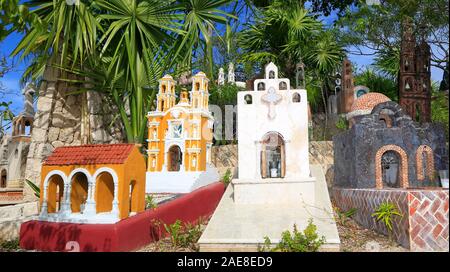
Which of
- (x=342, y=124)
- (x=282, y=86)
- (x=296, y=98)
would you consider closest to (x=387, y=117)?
(x=296, y=98)

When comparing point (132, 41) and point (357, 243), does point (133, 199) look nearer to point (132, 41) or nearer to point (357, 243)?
point (357, 243)

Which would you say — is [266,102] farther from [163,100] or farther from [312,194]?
[163,100]

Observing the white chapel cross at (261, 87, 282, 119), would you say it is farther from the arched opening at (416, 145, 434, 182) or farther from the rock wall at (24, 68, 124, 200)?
the rock wall at (24, 68, 124, 200)

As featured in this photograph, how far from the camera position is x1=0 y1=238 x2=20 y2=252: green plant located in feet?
23.5

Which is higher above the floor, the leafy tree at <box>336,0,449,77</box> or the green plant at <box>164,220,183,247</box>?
the leafy tree at <box>336,0,449,77</box>

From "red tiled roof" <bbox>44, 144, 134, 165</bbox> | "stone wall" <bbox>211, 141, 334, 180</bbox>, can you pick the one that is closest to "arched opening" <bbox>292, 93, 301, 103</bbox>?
"red tiled roof" <bbox>44, 144, 134, 165</bbox>

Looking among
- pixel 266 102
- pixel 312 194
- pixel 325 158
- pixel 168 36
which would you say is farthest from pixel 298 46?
pixel 312 194

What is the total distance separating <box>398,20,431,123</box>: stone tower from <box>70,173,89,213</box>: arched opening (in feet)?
28.1

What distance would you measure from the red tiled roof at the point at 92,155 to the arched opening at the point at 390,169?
250 inches

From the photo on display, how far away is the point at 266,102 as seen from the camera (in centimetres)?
924

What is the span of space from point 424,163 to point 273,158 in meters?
4.83

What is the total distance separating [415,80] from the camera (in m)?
9.74

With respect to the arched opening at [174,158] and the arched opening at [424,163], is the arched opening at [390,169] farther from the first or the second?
the arched opening at [174,158]

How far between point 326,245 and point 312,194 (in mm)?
2660
